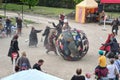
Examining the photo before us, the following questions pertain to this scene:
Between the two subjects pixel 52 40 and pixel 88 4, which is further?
pixel 88 4

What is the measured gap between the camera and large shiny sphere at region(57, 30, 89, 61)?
17.8m

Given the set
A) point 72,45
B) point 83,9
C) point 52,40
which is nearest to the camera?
point 72,45

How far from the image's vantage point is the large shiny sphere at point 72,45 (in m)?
17.8

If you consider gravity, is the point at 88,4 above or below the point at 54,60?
above

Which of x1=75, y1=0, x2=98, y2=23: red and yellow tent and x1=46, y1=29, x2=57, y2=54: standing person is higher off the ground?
x1=75, y1=0, x2=98, y2=23: red and yellow tent

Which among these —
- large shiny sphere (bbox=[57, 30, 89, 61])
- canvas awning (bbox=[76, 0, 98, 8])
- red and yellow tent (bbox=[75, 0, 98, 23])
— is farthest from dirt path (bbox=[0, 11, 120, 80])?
canvas awning (bbox=[76, 0, 98, 8])

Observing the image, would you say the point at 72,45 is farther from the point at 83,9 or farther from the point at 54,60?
the point at 83,9

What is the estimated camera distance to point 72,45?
17719 mm

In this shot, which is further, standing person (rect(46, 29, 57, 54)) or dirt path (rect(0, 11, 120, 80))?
standing person (rect(46, 29, 57, 54))

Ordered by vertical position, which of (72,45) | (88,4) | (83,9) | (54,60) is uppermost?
(88,4)

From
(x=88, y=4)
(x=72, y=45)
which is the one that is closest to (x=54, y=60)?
(x=72, y=45)

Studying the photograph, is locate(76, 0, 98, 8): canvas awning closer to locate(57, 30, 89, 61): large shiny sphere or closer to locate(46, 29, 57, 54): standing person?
locate(46, 29, 57, 54): standing person

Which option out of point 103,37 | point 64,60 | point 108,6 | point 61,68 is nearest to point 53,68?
point 61,68

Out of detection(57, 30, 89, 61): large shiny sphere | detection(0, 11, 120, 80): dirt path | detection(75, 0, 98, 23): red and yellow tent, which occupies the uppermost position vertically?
detection(75, 0, 98, 23): red and yellow tent
